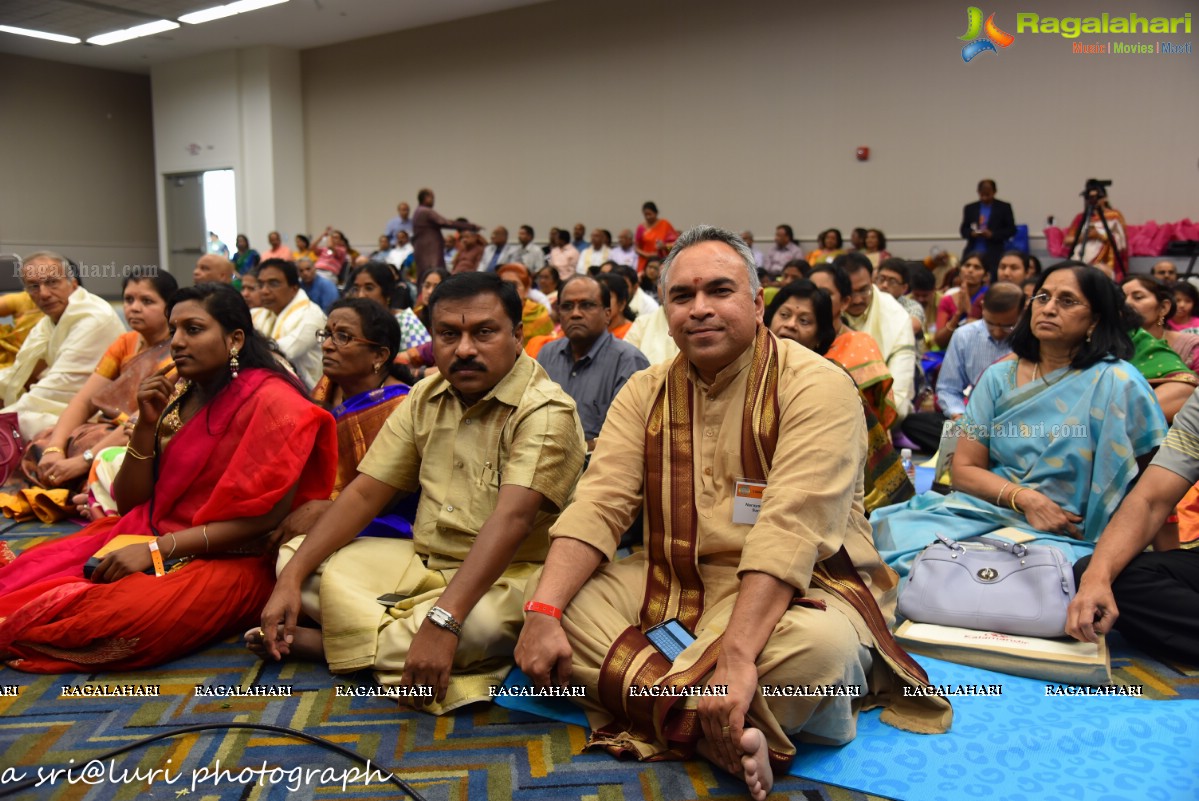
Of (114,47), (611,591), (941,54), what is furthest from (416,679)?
(114,47)

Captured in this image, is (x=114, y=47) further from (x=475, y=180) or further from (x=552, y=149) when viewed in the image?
(x=552, y=149)

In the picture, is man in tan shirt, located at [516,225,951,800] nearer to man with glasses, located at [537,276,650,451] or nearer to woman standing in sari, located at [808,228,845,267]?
man with glasses, located at [537,276,650,451]

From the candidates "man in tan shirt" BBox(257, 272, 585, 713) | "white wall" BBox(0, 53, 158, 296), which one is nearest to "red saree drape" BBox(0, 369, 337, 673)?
"man in tan shirt" BBox(257, 272, 585, 713)

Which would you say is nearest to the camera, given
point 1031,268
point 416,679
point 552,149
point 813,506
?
point 813,506

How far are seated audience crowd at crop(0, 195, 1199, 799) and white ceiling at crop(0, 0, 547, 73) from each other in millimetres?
10993

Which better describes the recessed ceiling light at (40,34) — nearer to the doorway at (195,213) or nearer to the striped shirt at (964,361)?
the doorway at (195,213)

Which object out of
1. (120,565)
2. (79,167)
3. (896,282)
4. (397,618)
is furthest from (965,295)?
(79,167)

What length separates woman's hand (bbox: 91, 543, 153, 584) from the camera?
225 centimetres

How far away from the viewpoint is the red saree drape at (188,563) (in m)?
2.16

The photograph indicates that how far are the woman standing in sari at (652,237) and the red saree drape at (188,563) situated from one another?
8.74 m

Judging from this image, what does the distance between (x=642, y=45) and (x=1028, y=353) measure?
1039cm

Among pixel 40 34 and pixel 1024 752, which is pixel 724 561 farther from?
pixel 40 34

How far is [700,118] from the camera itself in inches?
460

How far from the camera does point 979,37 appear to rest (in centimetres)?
984
